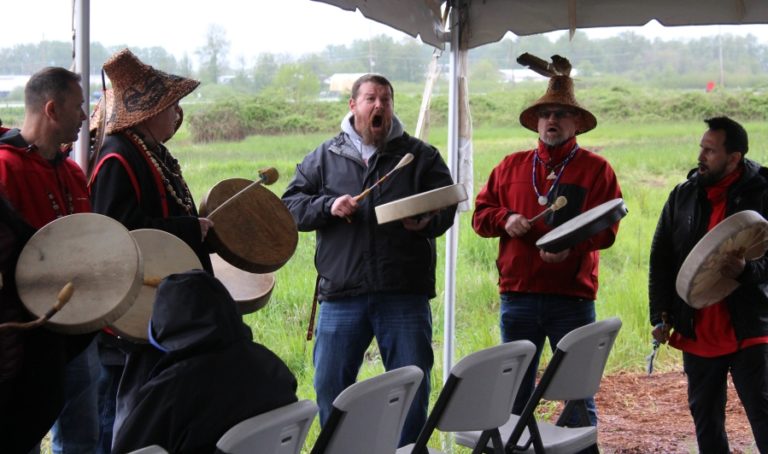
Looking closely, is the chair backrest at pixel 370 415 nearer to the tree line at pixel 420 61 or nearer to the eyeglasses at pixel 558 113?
the eyeglasses at pixel 558 113

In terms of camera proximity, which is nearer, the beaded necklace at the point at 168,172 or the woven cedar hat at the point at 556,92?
the beaded necklace at the point at 168,172

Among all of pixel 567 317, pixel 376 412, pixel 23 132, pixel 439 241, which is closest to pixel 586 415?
pixel 567 317

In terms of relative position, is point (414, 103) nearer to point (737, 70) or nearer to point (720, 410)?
point (737, 70)

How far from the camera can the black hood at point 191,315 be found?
6.93 feet

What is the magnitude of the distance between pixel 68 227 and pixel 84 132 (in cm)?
73

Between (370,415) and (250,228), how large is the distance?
0.94 metres

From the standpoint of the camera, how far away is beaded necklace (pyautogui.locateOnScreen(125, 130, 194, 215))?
9.87ft

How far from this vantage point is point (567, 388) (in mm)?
A: 3301

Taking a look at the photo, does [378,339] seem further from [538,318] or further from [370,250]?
[538,318]

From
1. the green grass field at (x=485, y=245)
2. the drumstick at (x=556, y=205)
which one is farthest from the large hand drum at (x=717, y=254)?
the green grass field at (x=485, y=245)

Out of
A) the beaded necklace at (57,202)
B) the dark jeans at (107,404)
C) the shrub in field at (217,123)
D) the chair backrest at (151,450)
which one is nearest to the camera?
the chair backrest at (151,450)

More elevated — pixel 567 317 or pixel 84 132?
pixel 84 132

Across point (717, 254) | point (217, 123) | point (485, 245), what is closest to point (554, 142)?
point (717, 254)

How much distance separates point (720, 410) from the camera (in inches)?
152
